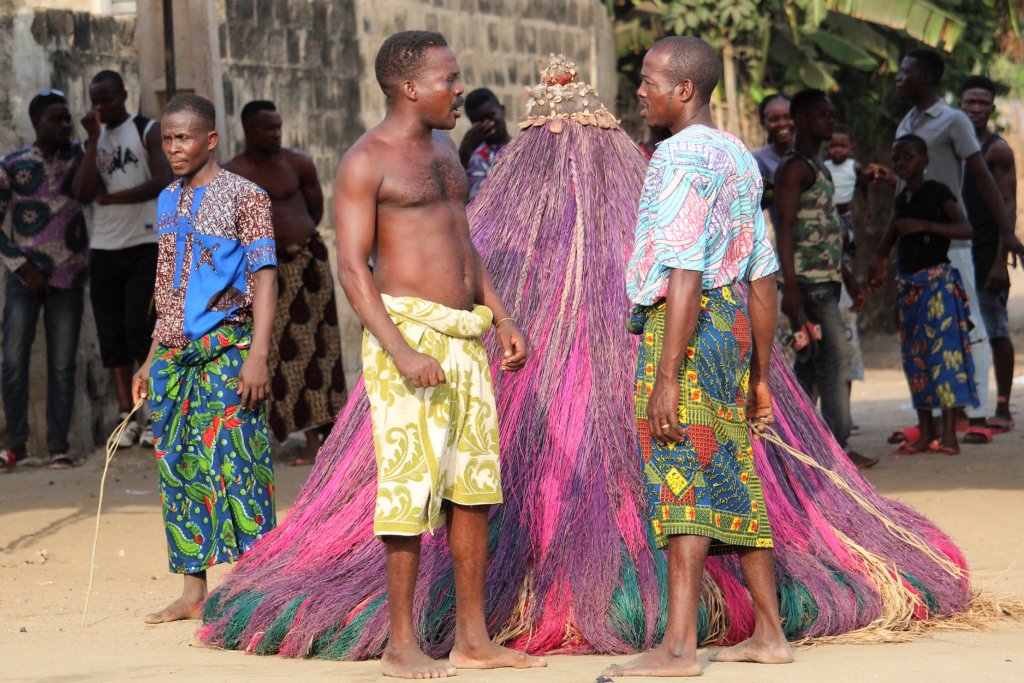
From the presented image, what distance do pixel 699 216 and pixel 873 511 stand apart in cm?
155

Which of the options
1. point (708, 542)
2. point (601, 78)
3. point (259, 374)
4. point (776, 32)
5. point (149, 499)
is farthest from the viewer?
point (776, 32)

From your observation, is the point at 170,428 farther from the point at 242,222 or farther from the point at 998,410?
the point at 998,410

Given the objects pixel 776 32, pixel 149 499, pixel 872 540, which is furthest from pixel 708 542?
pixel 776 32

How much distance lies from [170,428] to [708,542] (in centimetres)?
199

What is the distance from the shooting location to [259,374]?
17.0 ft

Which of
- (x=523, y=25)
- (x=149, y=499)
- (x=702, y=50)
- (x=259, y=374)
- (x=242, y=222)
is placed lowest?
(x=149, y=499)

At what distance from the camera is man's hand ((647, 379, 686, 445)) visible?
4.14m

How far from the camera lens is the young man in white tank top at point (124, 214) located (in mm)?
8922

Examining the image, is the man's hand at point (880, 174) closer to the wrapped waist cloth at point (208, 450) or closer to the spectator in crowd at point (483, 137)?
the spectator in crowd at point (483, 137)

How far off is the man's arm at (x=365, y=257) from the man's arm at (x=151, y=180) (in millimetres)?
4864

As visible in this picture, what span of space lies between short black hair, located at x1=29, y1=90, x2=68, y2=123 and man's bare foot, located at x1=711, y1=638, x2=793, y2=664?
577 cm

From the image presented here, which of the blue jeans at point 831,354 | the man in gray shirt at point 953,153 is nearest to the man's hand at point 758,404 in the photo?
the blue jeans at point 831,354

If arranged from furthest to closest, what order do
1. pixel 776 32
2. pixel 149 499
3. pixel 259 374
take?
pixel 776 32 → pixel 149 499 → pixel 259 374

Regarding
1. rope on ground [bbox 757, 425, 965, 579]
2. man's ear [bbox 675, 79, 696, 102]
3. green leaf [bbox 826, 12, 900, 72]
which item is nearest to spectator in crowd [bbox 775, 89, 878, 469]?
rope on ground [bbox 757, 425, 965, 579]
